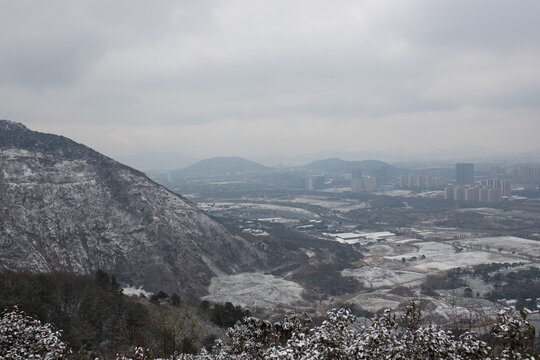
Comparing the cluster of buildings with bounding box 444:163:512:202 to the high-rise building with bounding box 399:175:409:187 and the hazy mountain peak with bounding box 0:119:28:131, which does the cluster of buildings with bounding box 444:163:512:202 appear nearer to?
the high-rise building with bounding box 399:175:409:187

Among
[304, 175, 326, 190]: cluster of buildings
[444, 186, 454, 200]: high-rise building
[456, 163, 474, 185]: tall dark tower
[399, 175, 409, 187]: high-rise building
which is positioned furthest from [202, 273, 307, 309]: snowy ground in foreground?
[456, 163, 474, 185]: tall dark tower

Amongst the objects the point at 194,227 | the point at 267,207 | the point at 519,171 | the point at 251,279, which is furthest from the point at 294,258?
the point at 519,171

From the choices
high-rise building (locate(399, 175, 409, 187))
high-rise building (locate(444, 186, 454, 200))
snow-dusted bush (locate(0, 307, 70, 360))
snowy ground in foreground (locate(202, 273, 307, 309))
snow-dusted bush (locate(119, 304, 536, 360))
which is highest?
snow-dusted bush (locate(119, 304, 536, 360))

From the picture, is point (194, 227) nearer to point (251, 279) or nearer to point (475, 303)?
point (251, 279)

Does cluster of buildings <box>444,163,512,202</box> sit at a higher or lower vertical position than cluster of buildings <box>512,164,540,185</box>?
lower

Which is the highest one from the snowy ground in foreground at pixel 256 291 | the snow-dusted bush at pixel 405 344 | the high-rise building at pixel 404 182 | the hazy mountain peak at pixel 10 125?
the hazy mountain peak at pixel 10 125

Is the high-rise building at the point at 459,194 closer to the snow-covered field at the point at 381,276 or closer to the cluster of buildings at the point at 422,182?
the cluster of buildings at the point at 422,182

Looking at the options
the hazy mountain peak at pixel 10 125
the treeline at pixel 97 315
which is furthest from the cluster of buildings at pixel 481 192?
the hazy mountain peak at pixel 10 125
